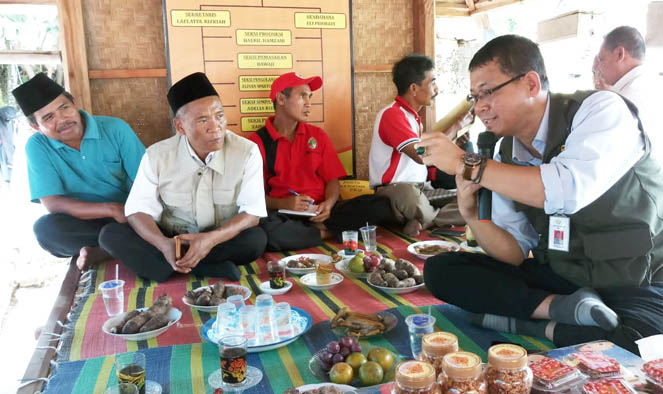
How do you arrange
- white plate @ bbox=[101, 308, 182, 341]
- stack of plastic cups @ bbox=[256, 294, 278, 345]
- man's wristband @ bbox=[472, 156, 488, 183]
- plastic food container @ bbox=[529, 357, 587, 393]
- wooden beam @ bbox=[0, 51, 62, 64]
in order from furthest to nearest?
wooden beam @ bbox=[0, 51, 62, 64]
white plate @ bbox=[101, 308, 182, 341]
stack of plastic cups @ bbox=[256, 294, 278, 345]
man's wristband @ bbox=[472, 156, 488, 183]
plastic food container @ bbox=[529, 357, 587, 393]

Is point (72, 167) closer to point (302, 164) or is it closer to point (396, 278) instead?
point (302, 164)

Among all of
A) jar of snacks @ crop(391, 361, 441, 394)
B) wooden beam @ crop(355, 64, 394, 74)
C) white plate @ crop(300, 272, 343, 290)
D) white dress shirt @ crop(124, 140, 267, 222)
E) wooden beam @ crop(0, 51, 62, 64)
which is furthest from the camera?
wooden beam @ crop(355, 64, 394, 74)

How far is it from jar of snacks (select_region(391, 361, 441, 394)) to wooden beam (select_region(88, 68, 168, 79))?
4162mm

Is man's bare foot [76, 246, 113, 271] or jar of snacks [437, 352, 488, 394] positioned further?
man's bare foot [76, 246, 113, 271]

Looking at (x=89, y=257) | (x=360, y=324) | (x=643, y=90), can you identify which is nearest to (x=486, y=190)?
(x=360, y=324)

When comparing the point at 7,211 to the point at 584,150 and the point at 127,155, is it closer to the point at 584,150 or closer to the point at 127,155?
the point at 127,155

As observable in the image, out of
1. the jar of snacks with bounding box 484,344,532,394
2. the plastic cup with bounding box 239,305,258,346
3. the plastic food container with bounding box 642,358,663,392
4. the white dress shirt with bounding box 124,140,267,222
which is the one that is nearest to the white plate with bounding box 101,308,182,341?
the plastic cup with bounding box 239,305,258,346

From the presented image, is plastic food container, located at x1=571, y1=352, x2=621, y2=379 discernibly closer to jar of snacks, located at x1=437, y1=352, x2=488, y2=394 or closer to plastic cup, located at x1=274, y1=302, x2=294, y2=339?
jar of snacks, located at x1=437, y1=352, x2=488, y2=394

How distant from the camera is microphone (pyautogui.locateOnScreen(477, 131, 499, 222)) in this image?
227 centimetres

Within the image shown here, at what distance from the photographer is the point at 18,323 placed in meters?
4.81

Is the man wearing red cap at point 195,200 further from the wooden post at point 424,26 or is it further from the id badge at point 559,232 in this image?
the wooden post at point 424,26

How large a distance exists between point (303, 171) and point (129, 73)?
186 centimetres

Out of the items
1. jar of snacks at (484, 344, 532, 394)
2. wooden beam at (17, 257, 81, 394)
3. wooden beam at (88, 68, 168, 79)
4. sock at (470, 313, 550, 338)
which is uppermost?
wooden beam at (88, 68, 168, 79)

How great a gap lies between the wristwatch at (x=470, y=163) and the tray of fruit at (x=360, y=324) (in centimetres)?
77
